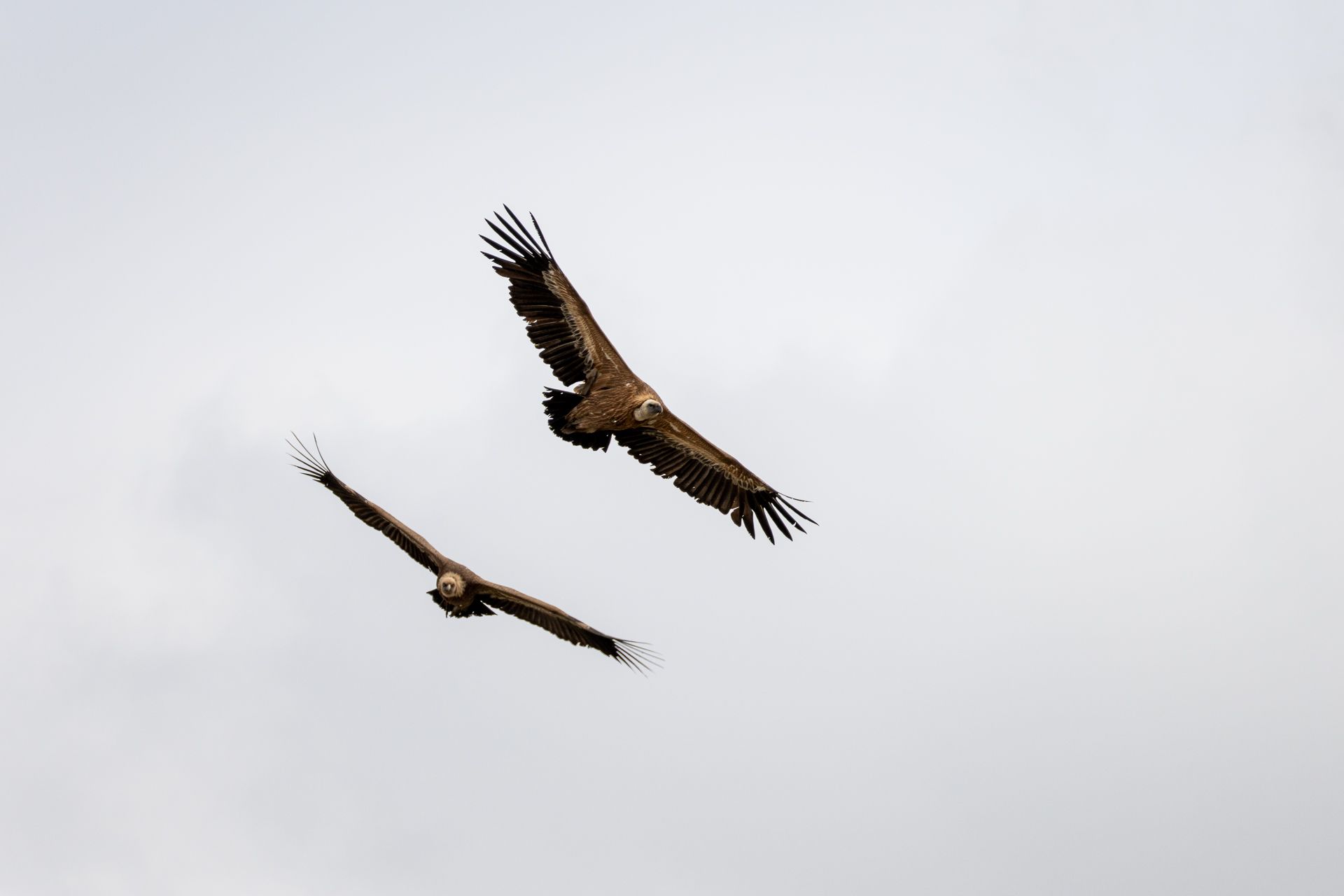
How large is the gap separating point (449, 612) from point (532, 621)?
3.90 feet

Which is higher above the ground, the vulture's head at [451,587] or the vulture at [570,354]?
the vulture at [570,354]

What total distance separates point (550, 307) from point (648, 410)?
6.71 feet

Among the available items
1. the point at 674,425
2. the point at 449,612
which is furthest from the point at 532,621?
the point at 674,425

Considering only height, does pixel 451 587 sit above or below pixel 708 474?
below

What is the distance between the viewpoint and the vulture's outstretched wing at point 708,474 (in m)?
32.7

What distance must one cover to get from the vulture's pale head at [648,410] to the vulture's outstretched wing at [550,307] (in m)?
0.61

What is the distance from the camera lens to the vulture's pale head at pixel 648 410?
103 feet

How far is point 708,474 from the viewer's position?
33031 millimetres

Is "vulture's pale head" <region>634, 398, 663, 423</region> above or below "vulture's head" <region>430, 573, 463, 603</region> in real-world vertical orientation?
above

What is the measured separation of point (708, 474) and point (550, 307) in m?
3.55

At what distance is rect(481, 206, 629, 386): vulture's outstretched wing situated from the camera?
31516 mm

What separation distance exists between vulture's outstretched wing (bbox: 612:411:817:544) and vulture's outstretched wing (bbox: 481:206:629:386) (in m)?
1.43

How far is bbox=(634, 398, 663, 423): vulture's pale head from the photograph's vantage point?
31.3 meters

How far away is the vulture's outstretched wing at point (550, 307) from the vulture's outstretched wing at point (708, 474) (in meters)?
1.43
